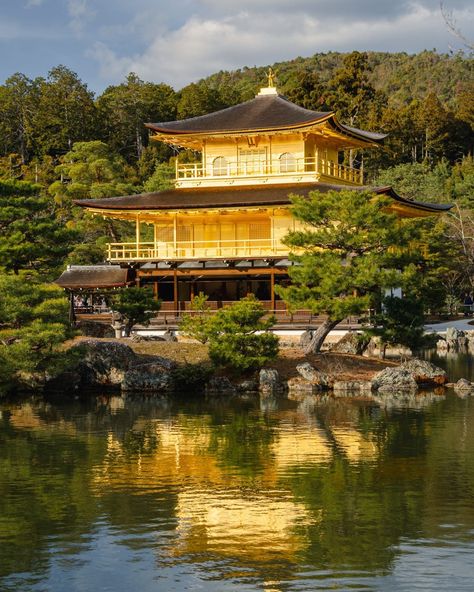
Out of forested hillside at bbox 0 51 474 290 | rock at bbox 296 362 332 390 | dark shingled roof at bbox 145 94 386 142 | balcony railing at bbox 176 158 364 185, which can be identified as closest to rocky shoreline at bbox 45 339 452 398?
rock at bbox 296 362 332 390

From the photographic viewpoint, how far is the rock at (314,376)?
2569cm

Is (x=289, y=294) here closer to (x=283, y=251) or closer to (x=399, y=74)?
(x=283, y=251)

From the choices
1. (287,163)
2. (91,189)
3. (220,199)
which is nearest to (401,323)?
(220,199)

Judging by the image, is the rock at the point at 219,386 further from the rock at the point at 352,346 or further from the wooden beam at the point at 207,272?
the wooden beam at the point at 207,272

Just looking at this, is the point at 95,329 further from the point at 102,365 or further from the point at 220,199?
the point at 220,199

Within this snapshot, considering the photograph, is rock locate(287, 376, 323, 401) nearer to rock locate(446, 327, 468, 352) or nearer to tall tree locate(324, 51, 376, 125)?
rock locate(446, 327, 468, 352)

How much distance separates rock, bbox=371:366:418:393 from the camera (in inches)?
989

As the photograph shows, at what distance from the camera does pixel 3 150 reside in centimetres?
7369

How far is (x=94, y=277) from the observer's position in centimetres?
3669

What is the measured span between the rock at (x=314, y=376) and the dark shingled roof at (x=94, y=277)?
39.2ft

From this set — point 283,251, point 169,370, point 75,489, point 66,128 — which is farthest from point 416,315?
point 66,128

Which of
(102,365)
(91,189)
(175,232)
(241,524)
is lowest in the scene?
(241,524)

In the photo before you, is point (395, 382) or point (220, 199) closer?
point (395, 382)

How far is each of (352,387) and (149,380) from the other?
519 centimetres
